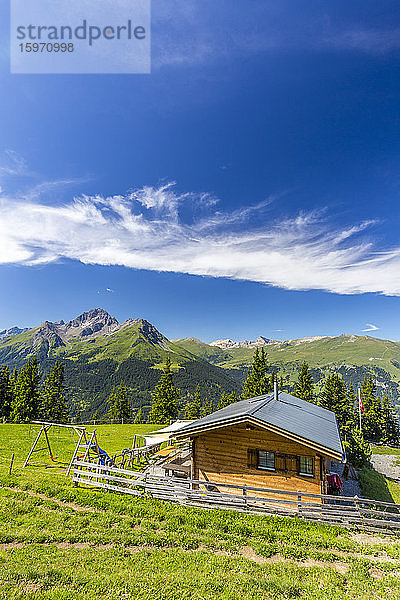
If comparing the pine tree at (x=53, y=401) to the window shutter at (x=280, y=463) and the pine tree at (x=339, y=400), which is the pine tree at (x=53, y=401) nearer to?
the pine tree at (x=339, y=400)

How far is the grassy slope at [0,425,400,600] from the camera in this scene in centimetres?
807

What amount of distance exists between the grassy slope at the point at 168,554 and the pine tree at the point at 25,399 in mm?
44588

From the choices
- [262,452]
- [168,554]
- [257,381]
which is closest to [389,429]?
[257,381]

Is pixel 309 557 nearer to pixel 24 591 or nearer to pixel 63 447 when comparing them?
pixel 24 591

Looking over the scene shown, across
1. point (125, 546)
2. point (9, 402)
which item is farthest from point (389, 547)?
point (9, 402)

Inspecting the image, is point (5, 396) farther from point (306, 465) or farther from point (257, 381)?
point (306, 465)

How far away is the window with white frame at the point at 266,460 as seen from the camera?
16.2m

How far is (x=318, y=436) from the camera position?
1642 centimetres

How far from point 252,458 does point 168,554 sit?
7.72m

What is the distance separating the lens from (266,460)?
643 inches

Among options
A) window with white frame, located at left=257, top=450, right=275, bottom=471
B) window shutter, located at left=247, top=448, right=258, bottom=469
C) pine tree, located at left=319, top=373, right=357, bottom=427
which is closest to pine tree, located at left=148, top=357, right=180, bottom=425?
pine tree, located at left=319, top=373, right=357, bottom=427

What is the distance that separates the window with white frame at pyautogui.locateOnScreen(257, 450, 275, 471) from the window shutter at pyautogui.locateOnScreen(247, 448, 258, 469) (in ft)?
0.62

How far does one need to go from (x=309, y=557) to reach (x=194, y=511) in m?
5.20

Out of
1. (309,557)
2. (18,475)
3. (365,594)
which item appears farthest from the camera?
(18,475)
